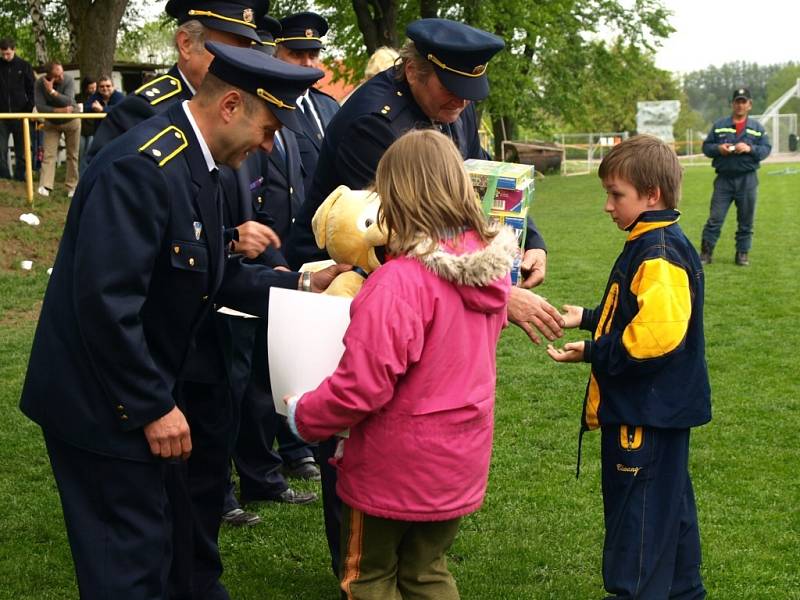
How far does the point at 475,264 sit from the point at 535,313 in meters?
0.76

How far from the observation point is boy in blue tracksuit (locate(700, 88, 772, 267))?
1372cm

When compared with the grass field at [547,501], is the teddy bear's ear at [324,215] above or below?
above

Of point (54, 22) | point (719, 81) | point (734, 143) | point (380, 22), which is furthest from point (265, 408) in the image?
point (719, 81)

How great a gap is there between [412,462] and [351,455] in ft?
0.70

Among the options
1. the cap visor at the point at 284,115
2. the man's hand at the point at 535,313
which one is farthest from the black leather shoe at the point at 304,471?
the cap visor at the point at 284,115

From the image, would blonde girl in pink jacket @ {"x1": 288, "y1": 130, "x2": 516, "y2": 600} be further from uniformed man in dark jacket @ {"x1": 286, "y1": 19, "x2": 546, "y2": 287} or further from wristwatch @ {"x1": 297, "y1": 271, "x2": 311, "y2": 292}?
uniformed man in dark jacket @ {"x1": 286, "y1": 19, "x2": 546, "y2": 287}

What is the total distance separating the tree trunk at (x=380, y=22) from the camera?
88.8ft

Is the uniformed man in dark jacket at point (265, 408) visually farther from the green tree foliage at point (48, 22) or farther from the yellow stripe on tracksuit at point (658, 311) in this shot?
the green tree foliage at point (48, 22)

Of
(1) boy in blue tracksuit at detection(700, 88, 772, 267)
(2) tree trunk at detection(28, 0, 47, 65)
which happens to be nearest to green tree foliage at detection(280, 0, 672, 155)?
(2) tree trunk at detection(28, 0, 47, 65)

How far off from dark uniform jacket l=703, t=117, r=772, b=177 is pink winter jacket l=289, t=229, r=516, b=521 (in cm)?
1104

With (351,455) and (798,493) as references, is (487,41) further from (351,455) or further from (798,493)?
(798,493)

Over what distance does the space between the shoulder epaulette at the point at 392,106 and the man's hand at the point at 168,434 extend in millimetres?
1473

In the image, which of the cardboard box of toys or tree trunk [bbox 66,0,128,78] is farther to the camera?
tree trunk [bbox 66,0,128,78]

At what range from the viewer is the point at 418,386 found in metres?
3.24
